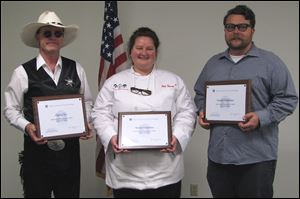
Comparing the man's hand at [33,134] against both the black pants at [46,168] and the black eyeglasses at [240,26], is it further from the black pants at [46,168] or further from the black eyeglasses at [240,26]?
the black eyeglasses at [240,26]

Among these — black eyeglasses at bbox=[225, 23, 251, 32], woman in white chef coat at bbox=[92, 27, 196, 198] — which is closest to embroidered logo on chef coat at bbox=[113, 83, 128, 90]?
woman in white chef coat at bbox=[92, 27, 196, 198]

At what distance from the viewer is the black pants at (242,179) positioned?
193 centimetres

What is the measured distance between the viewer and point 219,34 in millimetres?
3094

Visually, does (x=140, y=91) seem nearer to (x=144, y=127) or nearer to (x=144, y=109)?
(x=144, y=109)

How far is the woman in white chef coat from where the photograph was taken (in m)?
1.92

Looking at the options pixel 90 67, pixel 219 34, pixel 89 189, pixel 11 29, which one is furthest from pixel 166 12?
pixel 89 189

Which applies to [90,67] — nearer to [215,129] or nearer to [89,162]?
[89,162]

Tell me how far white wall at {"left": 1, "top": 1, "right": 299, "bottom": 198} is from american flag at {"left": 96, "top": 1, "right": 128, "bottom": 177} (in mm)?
337

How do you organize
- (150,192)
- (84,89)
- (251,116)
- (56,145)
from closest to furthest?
(251,116), (150,192), (56,145), (84,89)

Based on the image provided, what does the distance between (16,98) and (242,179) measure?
Result: 4.72 feet

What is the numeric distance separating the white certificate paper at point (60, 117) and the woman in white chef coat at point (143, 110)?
0.10m

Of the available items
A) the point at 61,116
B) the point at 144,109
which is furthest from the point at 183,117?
the point at 61,116

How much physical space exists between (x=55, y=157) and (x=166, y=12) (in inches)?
70.2

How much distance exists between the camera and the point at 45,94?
6.56ft
